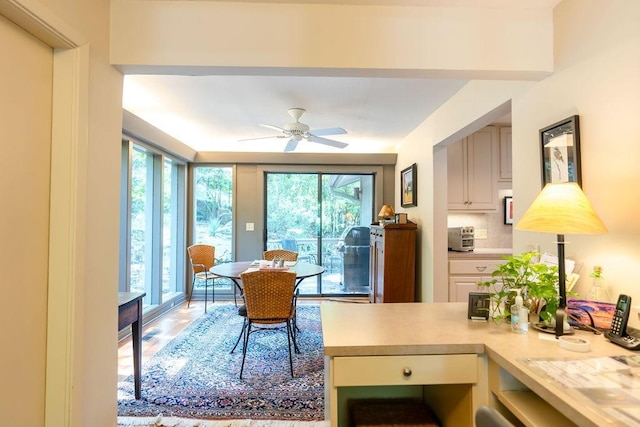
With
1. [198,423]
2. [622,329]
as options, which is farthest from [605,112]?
[198,423]

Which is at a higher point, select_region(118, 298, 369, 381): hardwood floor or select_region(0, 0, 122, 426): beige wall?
select_region(0, 0, 122, 426): beige wall

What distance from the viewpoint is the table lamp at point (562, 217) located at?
1143 millimetres

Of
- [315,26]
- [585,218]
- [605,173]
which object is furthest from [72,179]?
[605,173]

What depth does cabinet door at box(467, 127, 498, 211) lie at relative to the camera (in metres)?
3.52

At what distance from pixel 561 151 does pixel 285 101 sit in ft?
7.28

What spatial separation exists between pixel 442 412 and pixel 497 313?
19.8 inches

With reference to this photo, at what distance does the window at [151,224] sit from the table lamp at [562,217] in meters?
3.36

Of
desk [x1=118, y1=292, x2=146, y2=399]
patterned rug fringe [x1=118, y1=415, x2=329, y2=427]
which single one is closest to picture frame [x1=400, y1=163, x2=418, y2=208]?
patterned rug fringe [x1=118, y1=415, x2=329, y2=427]

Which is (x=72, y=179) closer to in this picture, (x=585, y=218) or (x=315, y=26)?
(x=315, y=26)

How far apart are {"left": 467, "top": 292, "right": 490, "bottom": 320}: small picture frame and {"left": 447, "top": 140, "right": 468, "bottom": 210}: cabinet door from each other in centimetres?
227

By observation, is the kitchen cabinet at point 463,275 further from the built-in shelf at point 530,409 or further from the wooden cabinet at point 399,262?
the built-in shelf at point 530,409

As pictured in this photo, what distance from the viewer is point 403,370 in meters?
1.12

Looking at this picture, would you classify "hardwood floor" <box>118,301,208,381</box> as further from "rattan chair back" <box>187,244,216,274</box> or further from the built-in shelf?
the built-in shelf

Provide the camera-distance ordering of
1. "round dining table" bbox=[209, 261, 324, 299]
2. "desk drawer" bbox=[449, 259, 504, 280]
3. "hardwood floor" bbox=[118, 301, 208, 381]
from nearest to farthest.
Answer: "hardwood floor" bbox=[118, 301, 208, 381]
"round dining table" bbox=[209, 261, 324, 299]
"desk drawer" bbox=[449, 259, 504, 280]
